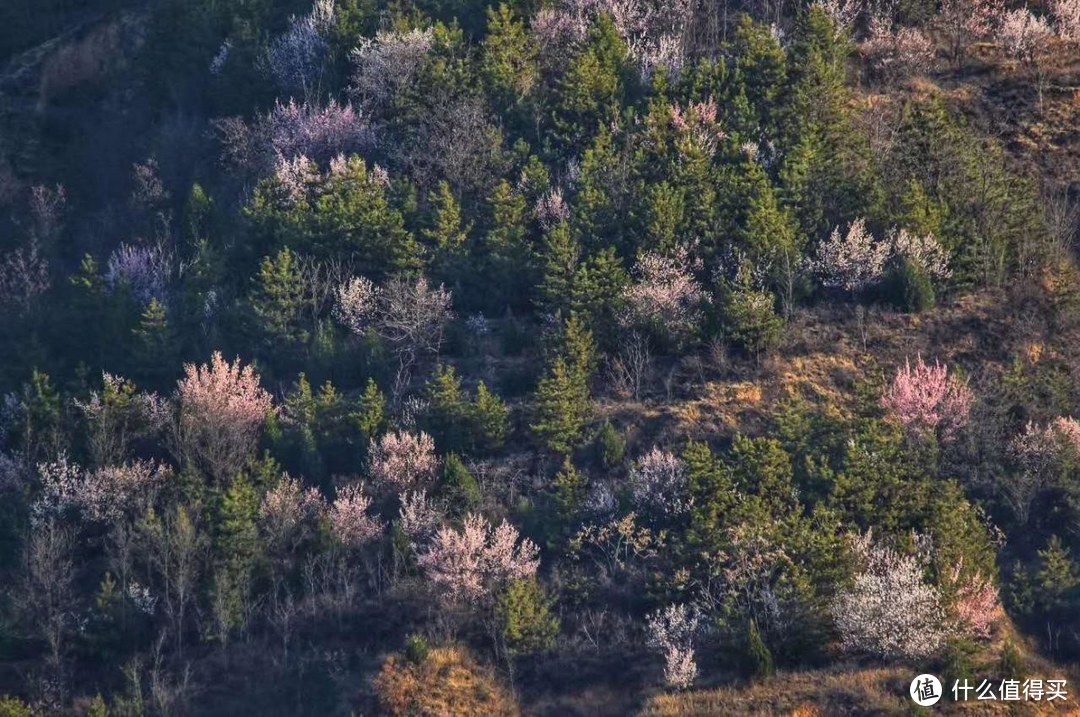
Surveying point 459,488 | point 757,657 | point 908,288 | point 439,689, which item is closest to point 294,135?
point 459,488

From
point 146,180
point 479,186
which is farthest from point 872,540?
point 146,180

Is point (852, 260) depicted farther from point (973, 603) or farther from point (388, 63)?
point (388, 63)

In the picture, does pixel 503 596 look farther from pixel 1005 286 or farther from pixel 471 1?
pixel 471 1

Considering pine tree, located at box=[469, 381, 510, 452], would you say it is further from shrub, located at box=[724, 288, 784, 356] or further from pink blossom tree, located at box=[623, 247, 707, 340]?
shrub, located at box=[724, 288, 784, 356]

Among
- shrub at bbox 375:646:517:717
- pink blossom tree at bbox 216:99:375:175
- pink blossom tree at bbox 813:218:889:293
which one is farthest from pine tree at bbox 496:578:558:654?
pink blossom tree at bbox 216:99:375:175

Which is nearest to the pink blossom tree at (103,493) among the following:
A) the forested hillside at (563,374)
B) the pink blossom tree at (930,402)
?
the forested hillside at (563,374)
